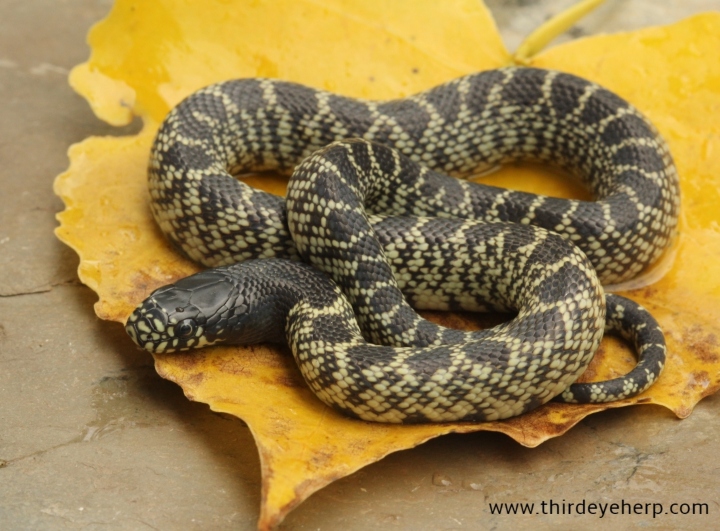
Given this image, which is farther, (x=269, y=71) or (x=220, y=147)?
(x=269, y=71)

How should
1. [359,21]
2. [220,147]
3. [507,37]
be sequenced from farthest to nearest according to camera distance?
1. [507,37]
2. [359,21]
3. [220,147]

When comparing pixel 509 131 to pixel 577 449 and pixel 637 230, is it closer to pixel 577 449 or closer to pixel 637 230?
pixel 637 230

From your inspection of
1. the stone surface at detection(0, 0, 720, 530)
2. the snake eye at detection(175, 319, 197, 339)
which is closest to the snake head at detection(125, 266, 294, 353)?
the snake eye at detection(175, 319, 197, 339)

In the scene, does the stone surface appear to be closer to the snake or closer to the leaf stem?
the snake

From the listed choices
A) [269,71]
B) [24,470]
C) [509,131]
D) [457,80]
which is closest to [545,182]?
[509,131]

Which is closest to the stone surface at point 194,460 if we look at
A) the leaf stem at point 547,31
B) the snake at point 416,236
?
the snake at point 416,236

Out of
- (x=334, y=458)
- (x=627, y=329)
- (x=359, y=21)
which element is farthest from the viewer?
(x=359, y=21)

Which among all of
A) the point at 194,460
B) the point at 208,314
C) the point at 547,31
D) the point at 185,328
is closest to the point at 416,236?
the point at 208,314
